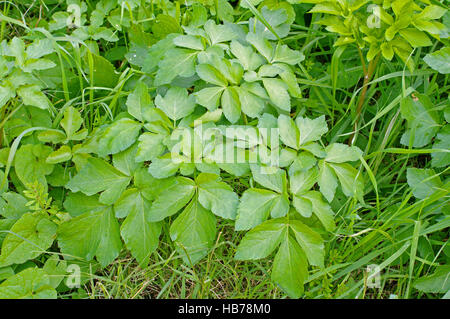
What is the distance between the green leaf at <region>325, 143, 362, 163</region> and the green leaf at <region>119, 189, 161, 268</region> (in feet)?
2.36

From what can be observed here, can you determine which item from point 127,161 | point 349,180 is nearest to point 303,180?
point 349,180

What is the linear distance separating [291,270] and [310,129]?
0.55 metres

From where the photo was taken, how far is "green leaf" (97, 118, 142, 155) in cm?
176

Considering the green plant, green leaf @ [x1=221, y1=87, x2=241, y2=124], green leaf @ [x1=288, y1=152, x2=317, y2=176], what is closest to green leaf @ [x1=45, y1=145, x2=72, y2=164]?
the green plant

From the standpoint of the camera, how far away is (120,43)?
94.6 inches

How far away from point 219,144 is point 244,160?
119 millimetres

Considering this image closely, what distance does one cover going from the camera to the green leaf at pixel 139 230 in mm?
Result: 1688

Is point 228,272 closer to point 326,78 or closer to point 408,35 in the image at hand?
point 326,78

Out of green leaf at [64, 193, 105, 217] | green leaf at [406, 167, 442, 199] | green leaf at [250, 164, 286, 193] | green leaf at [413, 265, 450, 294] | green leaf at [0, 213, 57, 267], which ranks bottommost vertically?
green leaf at [413, 265, 450, 294]

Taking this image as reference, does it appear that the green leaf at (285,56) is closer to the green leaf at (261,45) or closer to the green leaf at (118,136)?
the green leaf at (261,45)

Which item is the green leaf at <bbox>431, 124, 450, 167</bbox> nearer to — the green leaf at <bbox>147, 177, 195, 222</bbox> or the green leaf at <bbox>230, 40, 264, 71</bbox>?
the green leaf at <bbox>230, 40, 264, 71</bbox>

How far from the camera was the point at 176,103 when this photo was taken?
1.80 metres

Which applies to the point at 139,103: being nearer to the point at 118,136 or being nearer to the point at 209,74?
the point at 118,136
